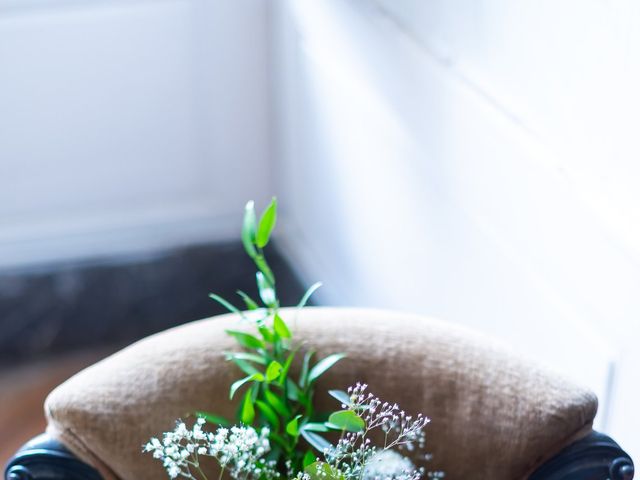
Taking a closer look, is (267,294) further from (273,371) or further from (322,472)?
(322,472)

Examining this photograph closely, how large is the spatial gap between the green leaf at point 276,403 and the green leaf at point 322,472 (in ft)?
0.51

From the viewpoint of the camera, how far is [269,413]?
2.70 feet

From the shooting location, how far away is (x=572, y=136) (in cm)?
102

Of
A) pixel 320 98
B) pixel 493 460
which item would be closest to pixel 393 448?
pixel 493 460

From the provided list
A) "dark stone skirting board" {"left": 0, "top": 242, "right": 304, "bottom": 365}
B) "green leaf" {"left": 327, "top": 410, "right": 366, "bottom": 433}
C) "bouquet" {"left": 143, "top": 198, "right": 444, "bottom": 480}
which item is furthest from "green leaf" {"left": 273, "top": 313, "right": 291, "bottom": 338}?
"dark stone skirting board" {"left": 0, "top": 242, "right": 304, "bottom": 365}

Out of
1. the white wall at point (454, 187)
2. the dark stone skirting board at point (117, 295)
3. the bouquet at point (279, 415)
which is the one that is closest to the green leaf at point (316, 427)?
the bouquet at point (279, 415)

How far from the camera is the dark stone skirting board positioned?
74.1 inches

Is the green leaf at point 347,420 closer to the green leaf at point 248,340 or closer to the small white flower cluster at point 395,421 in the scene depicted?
the small white flower cluster at point 395,421

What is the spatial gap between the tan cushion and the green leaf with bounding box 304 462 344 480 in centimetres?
20

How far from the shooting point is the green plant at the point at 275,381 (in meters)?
0.82

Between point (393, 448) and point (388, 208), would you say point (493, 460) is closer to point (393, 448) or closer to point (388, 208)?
point (393, 448)

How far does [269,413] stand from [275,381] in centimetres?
3

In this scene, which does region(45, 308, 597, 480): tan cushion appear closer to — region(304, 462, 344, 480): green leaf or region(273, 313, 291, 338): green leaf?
region(273, 313, 291, 338): green leaf

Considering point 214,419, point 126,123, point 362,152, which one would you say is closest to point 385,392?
point 214,419
